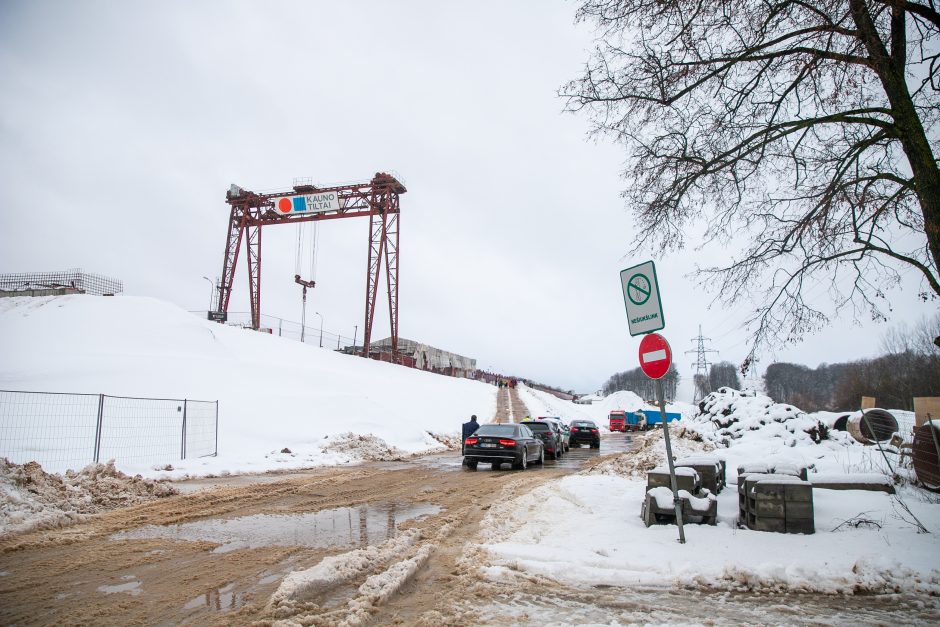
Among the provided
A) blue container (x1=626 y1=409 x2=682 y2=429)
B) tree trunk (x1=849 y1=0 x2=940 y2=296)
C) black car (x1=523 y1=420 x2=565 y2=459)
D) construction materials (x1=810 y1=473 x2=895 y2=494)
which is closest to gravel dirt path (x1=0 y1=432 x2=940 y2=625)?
construction materials (x1=810 y1=473 x2=895 y2=494)

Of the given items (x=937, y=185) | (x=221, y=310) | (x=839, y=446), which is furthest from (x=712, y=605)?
(x=221, y=310)

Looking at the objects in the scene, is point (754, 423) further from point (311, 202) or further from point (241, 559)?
point (311, 202)

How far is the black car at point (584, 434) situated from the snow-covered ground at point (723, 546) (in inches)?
761

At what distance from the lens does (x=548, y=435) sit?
801 inches

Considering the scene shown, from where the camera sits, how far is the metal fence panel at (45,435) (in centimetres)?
1143

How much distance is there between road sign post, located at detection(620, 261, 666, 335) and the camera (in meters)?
6.32

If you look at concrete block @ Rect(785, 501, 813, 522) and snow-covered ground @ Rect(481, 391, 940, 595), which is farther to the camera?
concrete block @ Rect(785, 501, 813, 522)

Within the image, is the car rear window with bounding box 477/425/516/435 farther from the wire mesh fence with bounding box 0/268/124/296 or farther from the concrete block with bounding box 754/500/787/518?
the wire mesh fence with bounding box 0/268/124/296

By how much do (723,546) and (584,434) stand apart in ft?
76.7

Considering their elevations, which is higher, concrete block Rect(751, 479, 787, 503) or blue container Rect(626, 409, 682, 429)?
concrete block Rect(751, 479, 787, 503)

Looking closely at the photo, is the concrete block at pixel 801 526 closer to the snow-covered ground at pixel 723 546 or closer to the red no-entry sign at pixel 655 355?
the snow-covered ground at pixel 723 546

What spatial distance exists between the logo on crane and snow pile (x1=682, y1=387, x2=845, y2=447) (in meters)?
39.2

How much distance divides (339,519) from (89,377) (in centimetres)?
1604

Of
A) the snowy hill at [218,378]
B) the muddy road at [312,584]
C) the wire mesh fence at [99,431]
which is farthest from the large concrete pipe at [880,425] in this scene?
the wire mesh fence at [99,431]
